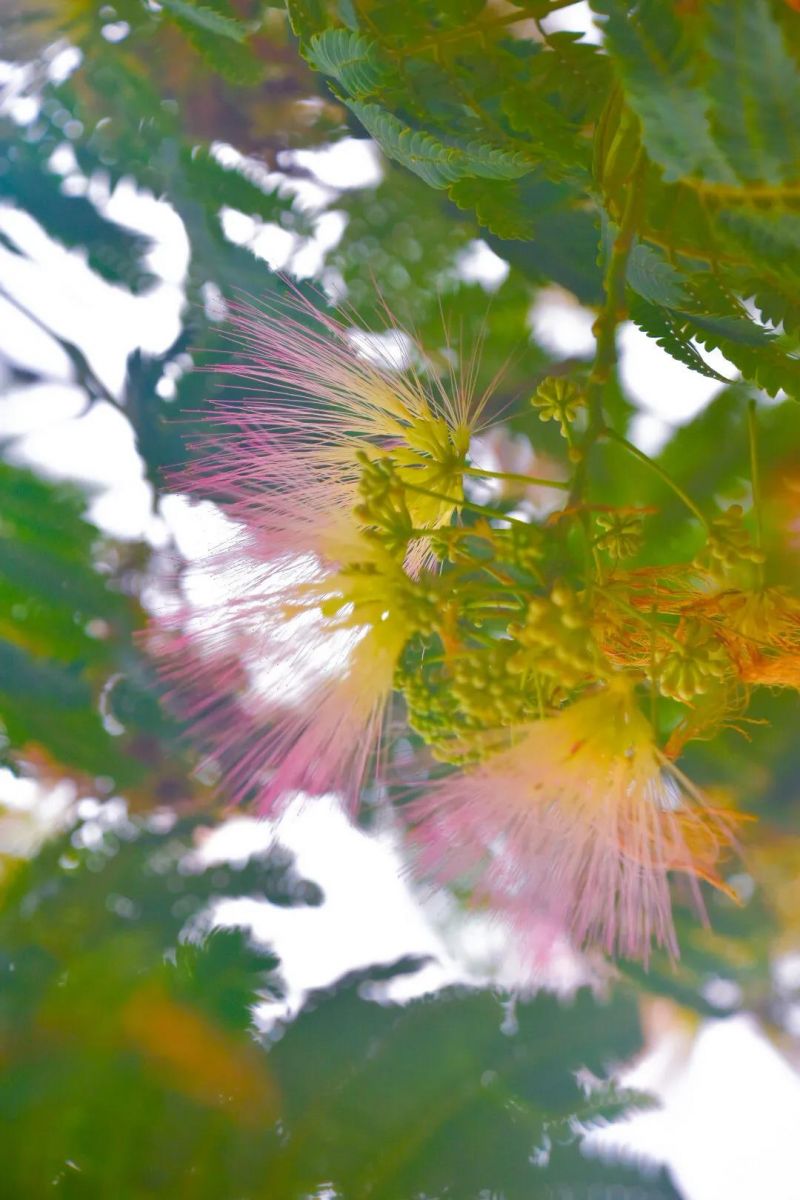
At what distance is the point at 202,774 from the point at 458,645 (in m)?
0.63

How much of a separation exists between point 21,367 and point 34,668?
0.31m

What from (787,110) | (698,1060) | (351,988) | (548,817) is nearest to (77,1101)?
(351,988)

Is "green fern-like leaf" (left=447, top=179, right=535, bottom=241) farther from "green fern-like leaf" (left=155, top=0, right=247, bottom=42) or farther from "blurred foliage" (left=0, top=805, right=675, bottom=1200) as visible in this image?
"blurred foliage" (left=0, top=805, right=675, bottom=1200)

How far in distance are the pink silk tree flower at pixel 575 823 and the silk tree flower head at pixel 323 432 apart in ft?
0.41

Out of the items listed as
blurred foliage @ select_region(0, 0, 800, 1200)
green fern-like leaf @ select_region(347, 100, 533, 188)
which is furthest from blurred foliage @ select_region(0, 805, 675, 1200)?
green fern-like leaf @ select_region(347, 100, 533, 188)


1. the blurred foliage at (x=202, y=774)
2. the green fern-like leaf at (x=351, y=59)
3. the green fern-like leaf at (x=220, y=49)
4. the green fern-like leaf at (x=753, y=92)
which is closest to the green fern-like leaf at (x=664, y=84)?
the green fern-like leaf at (x=753, y=92)

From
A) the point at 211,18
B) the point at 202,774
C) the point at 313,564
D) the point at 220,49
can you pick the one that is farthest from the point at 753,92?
the point at 202,774

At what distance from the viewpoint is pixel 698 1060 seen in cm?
90

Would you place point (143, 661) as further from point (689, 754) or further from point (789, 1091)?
point (789, 1091)

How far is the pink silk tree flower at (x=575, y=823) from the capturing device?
389mm

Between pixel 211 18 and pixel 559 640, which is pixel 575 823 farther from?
pixel 211 18

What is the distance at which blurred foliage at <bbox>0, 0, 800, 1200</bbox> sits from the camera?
764 millimetres

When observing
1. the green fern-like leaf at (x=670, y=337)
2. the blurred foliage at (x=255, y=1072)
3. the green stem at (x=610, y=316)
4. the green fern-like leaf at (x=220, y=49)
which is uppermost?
the green fern-like leaf at (x=220, y=49)

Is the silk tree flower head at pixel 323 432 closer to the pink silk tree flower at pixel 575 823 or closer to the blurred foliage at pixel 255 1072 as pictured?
the pink silk tree flower at pixel 575 823
